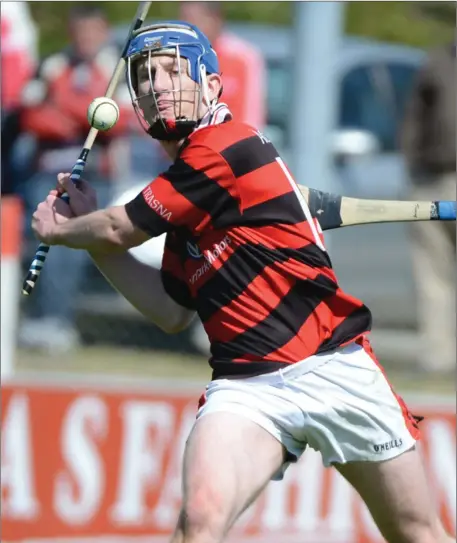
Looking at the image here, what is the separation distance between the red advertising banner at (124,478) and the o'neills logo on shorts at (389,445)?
216 centimetres

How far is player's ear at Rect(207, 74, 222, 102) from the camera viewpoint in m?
4.00

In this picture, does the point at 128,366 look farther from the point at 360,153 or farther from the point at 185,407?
the point at 360,153

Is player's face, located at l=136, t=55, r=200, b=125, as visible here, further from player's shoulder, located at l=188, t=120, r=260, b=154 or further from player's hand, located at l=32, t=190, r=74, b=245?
player's hand, located at l=32, t=190, r=74, b=245

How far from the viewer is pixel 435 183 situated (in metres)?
7.79

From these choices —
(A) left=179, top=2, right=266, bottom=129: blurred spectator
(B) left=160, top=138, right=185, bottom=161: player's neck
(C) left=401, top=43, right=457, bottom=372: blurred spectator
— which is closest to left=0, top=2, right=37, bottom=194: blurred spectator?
(A) left=179, top=2, right=266, bottom=129: blurred spectator

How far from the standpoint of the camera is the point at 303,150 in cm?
727

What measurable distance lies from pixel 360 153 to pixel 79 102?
308 cm

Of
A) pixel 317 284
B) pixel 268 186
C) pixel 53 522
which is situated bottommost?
pixel 53 522

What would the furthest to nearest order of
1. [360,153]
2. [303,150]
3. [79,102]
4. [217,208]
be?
[360,153]
[79,102]
[303,150]
[217,208]

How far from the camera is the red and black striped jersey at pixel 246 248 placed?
379cm

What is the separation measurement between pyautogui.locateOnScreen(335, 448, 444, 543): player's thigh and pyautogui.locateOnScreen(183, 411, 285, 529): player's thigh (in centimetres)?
32

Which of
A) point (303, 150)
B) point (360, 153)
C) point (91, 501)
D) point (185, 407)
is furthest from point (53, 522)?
point (360, 153)

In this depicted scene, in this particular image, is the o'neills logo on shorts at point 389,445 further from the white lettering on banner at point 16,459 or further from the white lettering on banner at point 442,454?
the white lettering on banner at point 16,459

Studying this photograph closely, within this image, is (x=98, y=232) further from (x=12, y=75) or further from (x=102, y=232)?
(x=12, y=75)
